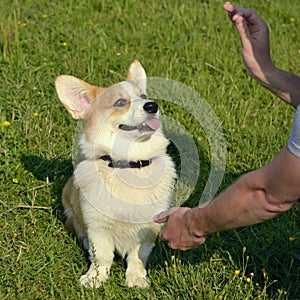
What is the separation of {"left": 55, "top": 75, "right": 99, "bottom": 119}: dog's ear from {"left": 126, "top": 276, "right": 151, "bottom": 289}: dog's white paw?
0.96 meters

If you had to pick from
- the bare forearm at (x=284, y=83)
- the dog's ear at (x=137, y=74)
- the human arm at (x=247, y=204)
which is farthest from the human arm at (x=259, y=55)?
the human arm at (x=247, y=204)

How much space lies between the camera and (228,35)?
582 centimetres

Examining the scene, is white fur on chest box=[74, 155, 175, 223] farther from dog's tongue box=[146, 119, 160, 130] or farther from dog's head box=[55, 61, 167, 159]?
dog's tongue box=[146, 119, 160, 130]

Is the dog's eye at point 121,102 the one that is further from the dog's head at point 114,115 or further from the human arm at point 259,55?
the human arm at point 259,55

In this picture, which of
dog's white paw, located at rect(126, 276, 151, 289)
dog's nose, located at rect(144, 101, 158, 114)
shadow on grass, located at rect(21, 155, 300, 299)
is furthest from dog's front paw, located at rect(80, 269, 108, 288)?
dog's nose, located at rect(144, 101, 158, 114)

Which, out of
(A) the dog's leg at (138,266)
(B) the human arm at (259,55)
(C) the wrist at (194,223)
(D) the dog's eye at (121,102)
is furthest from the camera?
(D) the dog's eye at (121,102)

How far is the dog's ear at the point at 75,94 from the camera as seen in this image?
354 centimetres

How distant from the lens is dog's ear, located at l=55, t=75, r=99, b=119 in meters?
3.54

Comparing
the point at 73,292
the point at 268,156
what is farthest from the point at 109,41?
the point at 73,292

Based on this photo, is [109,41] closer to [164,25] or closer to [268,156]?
[164,25]

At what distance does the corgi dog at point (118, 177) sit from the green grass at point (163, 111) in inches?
4.4

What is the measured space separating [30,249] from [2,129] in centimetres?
116

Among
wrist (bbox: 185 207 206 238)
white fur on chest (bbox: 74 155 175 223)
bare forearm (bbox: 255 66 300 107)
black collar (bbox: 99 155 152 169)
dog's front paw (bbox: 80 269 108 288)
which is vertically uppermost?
bare forearm (bbox: 255 66 300 107)

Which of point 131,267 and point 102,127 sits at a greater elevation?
point 102,127
